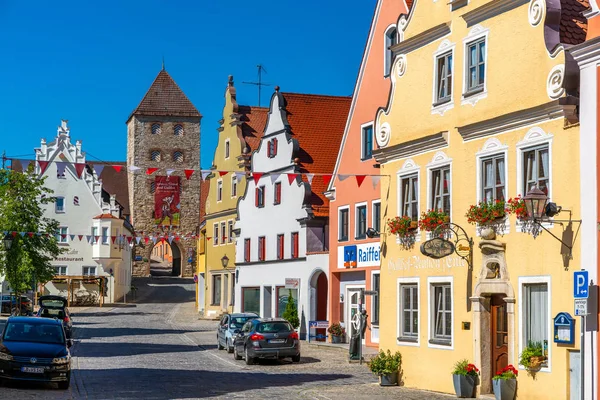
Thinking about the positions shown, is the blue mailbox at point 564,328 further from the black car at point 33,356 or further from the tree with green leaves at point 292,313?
the tree with green leaves at point 292,313

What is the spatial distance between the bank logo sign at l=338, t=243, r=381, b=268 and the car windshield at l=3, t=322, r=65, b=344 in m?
15.4

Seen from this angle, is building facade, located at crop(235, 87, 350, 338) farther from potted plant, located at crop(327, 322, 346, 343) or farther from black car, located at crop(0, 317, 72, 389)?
black car, located at crop(0, 317, 72, 389)

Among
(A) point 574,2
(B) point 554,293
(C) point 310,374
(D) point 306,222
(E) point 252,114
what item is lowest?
(C) point 310,374

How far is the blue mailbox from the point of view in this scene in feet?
61.6

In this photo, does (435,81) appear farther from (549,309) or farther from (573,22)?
(549,309)

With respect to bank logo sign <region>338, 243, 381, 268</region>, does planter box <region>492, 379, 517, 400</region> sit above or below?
below

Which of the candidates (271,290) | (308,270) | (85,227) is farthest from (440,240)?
(85,227)

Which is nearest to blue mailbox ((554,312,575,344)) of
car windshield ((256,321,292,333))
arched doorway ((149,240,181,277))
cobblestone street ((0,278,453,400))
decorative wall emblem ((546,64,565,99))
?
cobblestone street ((0,278,453,400))

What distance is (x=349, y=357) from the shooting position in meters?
33.1

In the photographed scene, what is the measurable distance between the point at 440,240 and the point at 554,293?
3.78 m

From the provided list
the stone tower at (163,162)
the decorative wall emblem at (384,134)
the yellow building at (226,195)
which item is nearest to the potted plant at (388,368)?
the decorative wall emblem at (384,134)

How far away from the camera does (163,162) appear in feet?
349

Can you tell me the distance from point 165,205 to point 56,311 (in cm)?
6357

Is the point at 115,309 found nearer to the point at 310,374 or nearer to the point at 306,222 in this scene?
the point at 306,222
